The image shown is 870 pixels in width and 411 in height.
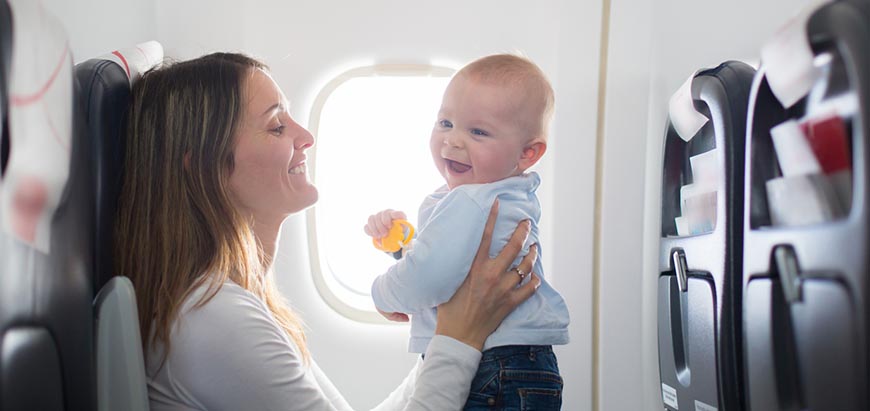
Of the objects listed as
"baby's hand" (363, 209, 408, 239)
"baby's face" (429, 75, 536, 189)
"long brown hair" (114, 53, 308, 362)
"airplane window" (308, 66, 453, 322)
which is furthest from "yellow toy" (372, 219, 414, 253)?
"airplane window" (308, 66, 453, 322)

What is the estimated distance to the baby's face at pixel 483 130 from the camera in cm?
152

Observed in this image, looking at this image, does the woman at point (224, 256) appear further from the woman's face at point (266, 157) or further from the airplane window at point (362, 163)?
the airplane window at point (362, 163)

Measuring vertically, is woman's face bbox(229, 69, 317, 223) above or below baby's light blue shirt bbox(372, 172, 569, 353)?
above

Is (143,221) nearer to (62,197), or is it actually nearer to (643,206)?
(62,197)

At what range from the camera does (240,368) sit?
1.34 meters

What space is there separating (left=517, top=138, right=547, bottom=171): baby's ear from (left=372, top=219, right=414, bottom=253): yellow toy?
1.03ft

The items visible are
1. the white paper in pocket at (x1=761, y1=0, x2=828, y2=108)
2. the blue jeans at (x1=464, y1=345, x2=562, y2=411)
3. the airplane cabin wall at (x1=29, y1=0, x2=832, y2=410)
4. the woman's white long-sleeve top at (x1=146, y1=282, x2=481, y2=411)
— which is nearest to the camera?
the white paper in pocket at (x1=761, y1=0, x2=828, y2=108)

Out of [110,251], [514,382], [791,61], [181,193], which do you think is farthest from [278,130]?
[791,61]

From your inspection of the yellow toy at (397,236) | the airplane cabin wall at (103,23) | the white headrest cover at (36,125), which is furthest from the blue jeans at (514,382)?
the airplane cabin wall at (103,23)

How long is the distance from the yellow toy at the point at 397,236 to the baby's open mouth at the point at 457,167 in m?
0.20

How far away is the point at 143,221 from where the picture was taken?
148 cm

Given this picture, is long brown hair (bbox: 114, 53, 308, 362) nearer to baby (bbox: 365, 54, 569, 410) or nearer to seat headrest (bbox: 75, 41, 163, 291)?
seat headrest (bbox: 75, 41, 163, 291)

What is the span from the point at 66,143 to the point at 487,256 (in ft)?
2.85

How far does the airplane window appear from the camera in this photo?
2090mm
